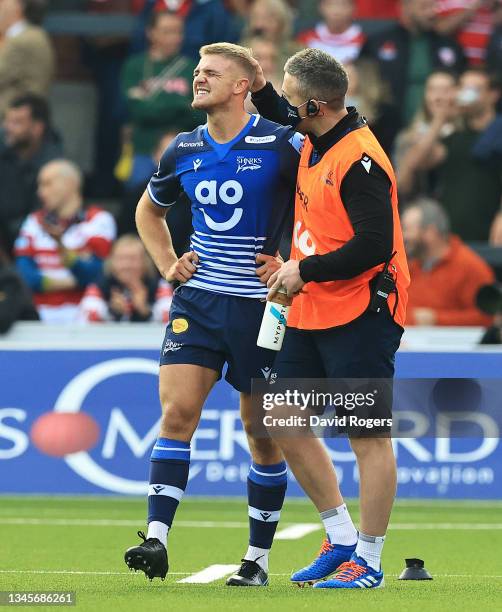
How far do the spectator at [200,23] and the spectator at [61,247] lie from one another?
5.73 feet

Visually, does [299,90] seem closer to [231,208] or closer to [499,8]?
[231,208]

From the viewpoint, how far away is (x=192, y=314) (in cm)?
686

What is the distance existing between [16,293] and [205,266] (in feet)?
19.2

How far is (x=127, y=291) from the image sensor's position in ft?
42.4

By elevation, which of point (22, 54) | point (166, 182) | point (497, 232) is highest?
point (22, 54)

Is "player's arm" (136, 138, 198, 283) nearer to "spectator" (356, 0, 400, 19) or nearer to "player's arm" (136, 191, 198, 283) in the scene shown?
"player's arm" (136, 191, 198, 283)

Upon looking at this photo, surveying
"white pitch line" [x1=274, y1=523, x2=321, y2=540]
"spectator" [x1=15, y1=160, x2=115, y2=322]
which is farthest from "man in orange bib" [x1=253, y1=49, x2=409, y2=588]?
"spectator" [x1=15, y1=160, x2=115, y2=322]

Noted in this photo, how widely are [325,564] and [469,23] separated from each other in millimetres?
9135

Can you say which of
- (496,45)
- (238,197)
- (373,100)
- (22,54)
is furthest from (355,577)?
(22,54)

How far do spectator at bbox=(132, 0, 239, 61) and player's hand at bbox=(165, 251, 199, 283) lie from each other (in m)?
7.63

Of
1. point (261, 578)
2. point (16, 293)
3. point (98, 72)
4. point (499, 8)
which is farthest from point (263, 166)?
point (98, 72)

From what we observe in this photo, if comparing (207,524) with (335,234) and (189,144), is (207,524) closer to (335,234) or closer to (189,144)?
(189,144)

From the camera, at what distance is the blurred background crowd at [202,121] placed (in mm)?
12844

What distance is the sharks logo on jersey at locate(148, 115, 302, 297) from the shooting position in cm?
682
